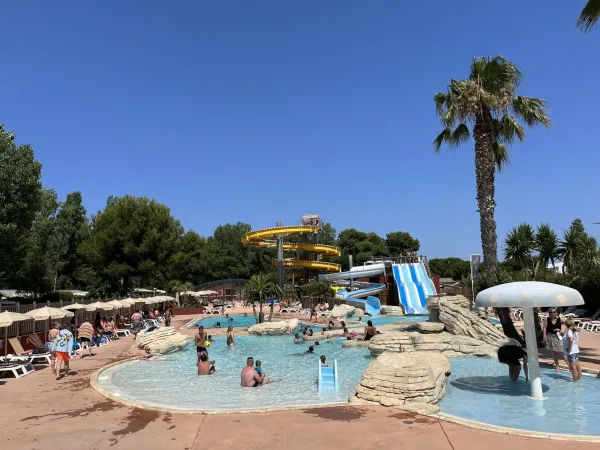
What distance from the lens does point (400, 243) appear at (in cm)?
8169

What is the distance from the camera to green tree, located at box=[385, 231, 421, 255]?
81562mm

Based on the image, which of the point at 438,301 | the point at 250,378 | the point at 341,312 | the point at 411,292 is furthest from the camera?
the point at 411,292

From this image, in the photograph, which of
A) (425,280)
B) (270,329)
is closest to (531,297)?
(270,329)

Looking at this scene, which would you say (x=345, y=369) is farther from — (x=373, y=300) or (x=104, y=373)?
(x=373, y=300)

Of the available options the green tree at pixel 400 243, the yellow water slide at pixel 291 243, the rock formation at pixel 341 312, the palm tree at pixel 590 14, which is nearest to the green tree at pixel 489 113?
the palm tree at pixel 590 14

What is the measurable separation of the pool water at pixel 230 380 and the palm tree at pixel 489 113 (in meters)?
6.33

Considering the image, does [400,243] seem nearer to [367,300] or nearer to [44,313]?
[367,300]

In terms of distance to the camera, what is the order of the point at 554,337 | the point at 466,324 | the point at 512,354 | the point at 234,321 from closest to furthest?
the point at 512,354 → the point at 554,337 → the point at 466,324 → the point at 234,321

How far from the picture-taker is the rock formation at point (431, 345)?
47.3ft

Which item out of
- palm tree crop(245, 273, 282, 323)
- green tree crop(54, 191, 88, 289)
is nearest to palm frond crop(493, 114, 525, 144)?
palm tree crop(245, 273, 282, 323)

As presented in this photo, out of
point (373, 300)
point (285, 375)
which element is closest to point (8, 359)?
point (285, 375)

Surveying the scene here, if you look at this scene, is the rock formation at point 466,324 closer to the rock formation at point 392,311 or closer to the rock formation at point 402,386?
the rock formation at point 402,386

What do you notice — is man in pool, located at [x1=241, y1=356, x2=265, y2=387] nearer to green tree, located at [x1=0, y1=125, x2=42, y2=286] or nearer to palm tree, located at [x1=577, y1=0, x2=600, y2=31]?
palm tree, located at [x1=577, y1=0, x2=600, y2=31]

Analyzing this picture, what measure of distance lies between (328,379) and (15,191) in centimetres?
1955
